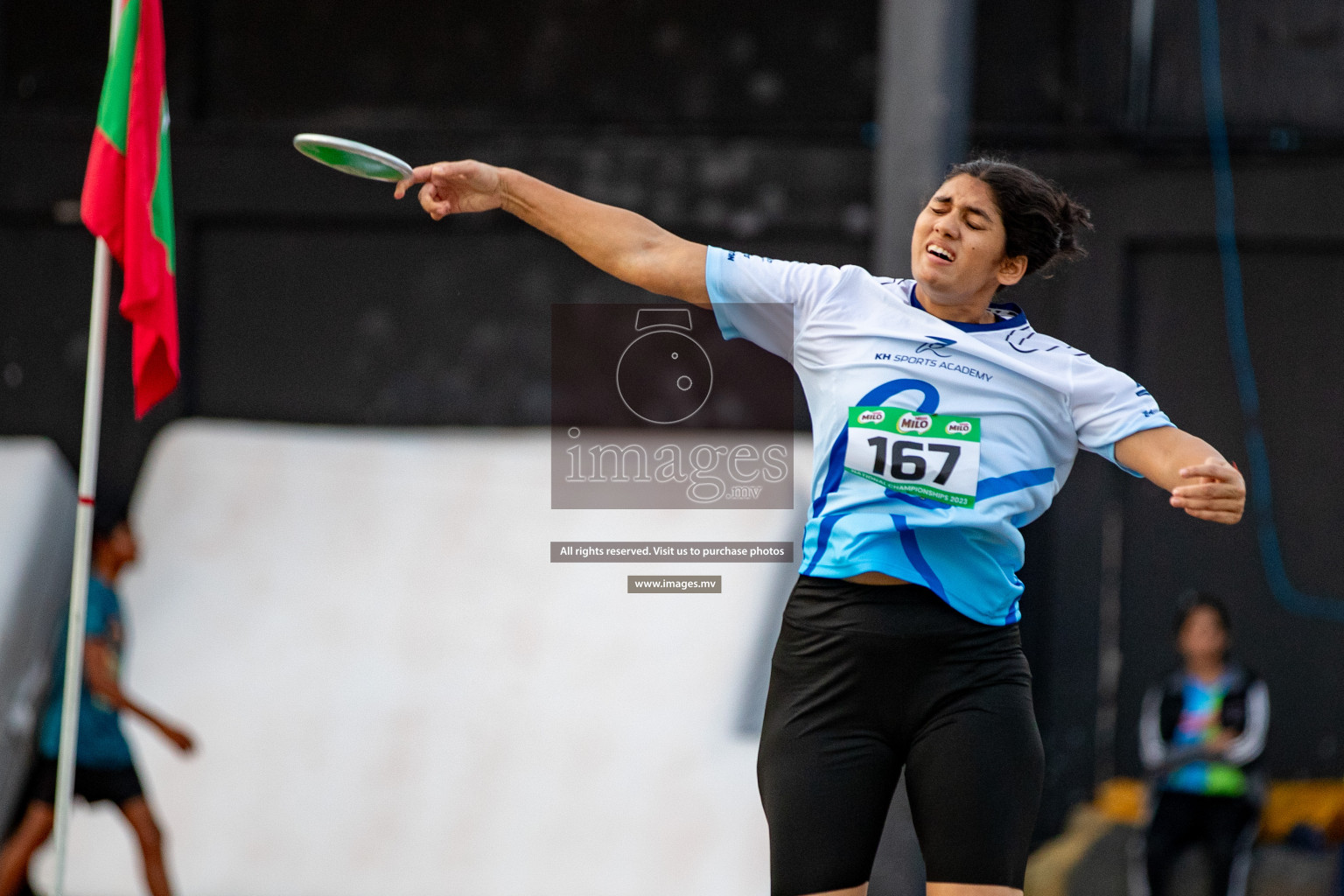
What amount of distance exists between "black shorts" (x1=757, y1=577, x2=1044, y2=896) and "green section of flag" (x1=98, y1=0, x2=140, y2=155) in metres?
2.53

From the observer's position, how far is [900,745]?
2127mm

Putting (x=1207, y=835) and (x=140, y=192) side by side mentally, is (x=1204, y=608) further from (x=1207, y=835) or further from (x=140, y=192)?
(x=140, y=192)

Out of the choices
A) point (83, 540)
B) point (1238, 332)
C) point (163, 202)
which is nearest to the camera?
point (83, 540)

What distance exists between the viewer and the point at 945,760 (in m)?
2.06

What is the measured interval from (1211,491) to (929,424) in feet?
1.34

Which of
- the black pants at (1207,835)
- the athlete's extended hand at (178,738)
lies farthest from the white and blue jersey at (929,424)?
the athlete's extended hand at (178,738)

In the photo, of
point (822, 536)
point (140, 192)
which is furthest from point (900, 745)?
point (140, 192)

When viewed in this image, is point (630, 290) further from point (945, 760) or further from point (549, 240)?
point (945, 760)

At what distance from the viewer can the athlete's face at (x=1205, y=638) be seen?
5.19 meters

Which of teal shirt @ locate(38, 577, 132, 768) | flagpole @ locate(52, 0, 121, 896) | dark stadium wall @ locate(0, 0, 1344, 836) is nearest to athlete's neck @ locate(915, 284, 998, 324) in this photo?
flagpole @ locate(52, 0, 121, 896)

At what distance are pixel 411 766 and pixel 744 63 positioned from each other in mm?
3387

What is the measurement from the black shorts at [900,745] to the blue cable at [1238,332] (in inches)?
176

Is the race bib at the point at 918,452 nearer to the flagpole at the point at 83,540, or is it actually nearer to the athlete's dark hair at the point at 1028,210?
the athlete's dark hair at the point at 1028,210

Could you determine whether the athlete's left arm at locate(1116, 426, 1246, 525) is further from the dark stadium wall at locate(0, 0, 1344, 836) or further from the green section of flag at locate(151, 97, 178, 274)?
the dark stadium wall at locate(0, 0, 1344, 836)
